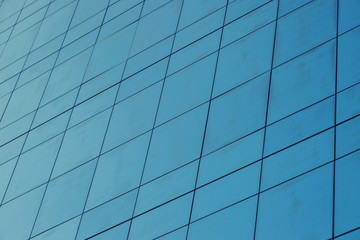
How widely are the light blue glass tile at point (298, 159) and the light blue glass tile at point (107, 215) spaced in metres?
4.06

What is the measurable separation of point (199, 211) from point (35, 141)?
9.01m

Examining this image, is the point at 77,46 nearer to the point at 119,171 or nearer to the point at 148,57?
the point at 148,57

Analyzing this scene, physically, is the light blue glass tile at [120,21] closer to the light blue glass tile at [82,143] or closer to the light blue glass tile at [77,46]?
the light blue glass tile at [77,46]

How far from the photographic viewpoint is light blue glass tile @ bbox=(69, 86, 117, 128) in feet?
77.2

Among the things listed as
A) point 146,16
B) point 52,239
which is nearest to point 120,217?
point 52,239

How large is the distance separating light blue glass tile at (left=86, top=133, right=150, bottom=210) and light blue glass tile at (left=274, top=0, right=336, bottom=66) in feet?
13.8

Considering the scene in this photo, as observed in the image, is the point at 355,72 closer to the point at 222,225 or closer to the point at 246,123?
the point at 246,123

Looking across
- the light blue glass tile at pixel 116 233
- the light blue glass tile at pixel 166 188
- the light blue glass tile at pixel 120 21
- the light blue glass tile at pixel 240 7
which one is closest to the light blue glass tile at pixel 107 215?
the light blue glass tile at pixel 116 233

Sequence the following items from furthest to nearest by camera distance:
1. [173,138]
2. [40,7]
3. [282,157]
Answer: [40,7]
[173,138]
[282,157]

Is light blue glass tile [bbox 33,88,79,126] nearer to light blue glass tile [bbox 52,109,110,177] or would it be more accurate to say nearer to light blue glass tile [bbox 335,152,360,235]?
light blue glass tile [bbox 52,109,110,177]

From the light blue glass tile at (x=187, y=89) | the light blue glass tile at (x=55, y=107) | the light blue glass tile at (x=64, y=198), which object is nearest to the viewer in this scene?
the light blue glass tile at (x=187, y=89)

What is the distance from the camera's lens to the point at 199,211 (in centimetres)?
1742

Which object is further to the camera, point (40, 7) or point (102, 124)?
point (40, 7)

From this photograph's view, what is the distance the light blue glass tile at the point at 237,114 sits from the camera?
59.6 feet
